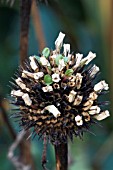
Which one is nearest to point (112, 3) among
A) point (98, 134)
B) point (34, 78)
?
point (98, 134)

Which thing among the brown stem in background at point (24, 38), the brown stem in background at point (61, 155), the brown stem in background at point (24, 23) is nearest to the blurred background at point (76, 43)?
the brown stem in background at point (24, 38)

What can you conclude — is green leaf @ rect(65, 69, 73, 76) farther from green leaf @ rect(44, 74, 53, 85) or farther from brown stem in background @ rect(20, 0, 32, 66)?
brown stem in background @ rect(20, 0, 32, 66)

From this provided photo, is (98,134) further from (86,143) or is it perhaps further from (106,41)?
(106,41)

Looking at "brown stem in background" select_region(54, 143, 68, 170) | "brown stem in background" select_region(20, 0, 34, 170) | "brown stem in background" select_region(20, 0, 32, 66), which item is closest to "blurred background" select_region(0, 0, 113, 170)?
"brown stem in background" select_region(20, 0, 34, 170)

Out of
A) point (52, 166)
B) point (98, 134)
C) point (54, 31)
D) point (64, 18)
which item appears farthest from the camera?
point (54, 31)

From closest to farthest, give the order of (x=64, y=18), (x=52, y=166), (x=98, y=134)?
(x=52, y=166) → (x=64, y=18) → (x=98, y=134)

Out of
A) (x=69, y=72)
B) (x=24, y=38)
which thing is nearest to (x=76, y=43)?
(x=24, y=38)
